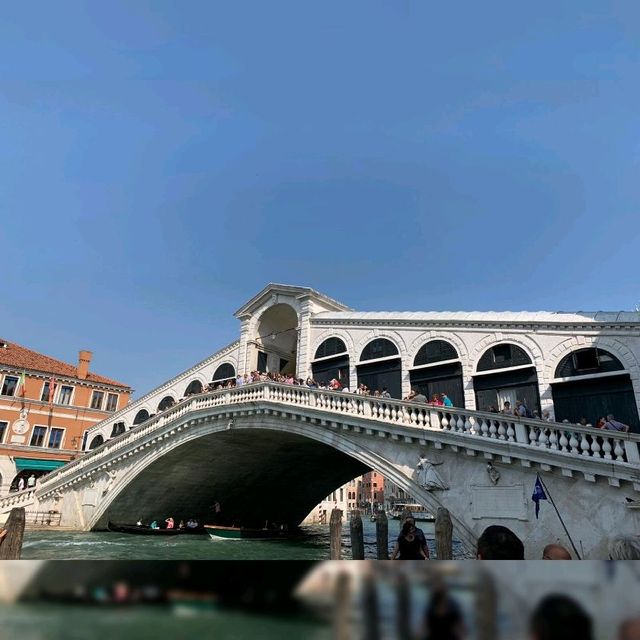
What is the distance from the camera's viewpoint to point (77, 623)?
1048 mm

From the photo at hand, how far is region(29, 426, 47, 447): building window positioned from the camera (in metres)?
27.7

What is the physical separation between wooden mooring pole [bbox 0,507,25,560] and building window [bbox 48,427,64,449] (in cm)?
1936

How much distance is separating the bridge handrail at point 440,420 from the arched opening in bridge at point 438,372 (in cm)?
221

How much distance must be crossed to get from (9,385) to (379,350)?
71.2ft

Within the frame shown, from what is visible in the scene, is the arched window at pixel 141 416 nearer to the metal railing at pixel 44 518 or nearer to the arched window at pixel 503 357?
the metal railing at pixel 44 518

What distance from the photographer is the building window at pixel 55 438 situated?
1123 inches

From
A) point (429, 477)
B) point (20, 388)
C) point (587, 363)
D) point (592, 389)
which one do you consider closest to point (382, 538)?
point (429, 477)

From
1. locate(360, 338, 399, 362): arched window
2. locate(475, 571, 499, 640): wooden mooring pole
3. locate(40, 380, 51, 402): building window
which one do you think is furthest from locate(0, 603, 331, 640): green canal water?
locate(40, 380, 51, 402): building window

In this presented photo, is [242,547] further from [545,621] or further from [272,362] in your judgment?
[545,621]

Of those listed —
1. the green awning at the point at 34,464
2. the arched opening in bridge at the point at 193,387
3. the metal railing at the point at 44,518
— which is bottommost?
the metal railing at the point at 44,518

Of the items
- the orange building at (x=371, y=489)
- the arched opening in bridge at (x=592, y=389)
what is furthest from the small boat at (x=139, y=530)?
the orange building at (x=371, y=489)

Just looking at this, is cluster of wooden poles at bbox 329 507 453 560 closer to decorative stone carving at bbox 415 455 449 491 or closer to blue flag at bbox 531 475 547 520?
decorative stone carving at bbox 415 455 449 491

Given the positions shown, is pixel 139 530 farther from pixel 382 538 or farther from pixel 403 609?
pixel 403 609

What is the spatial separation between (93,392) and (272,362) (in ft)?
45.3
